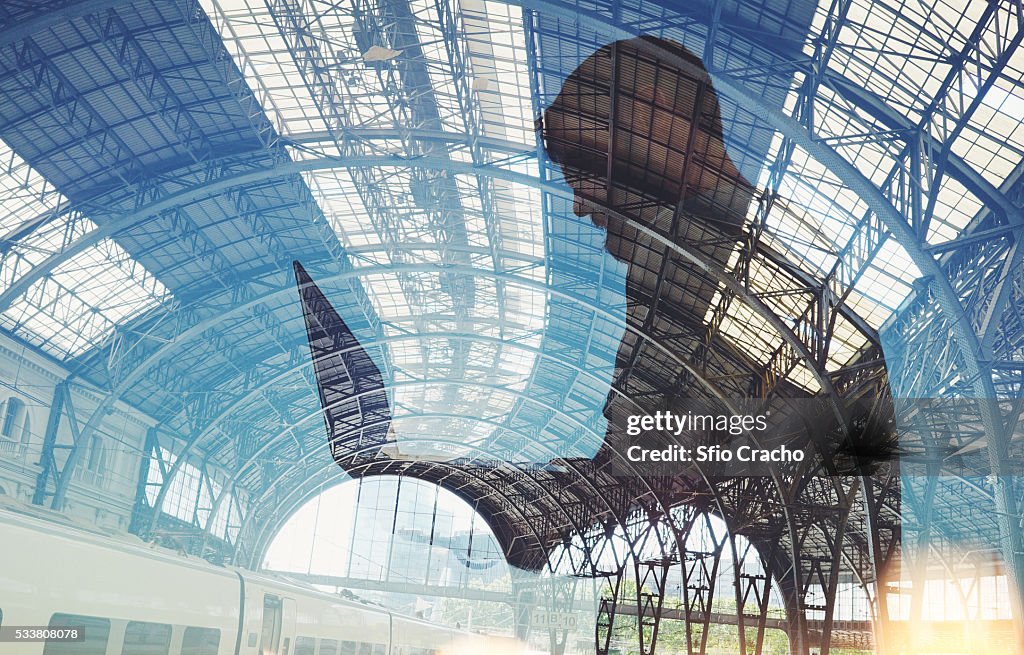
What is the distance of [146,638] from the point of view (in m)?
11.7

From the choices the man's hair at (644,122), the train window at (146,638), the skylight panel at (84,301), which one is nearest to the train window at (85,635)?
the train window at (146,638)

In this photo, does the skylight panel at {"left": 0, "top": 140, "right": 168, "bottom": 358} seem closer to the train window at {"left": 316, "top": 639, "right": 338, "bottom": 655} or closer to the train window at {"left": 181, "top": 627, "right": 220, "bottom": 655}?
the train window at {"left": 316, "top": 639, "right": 338, "bottom": 655}

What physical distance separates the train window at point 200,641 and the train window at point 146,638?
70 cm

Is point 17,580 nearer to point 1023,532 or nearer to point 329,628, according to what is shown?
point 329,628

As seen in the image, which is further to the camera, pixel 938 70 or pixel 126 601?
pixel 938 70

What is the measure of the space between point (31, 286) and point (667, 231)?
24.2m

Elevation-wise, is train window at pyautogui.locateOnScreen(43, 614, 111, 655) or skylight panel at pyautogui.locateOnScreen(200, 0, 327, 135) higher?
skylight panel at pyautogui.locateOnScreen(200, 0, 327, 135)

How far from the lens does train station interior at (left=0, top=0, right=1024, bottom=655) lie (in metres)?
17.2

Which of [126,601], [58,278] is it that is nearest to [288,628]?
[126,601]

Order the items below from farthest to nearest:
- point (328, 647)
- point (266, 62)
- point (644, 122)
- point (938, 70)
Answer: point (266, 62) < point (644, 122) < point (328, 647) < point (938, 70)

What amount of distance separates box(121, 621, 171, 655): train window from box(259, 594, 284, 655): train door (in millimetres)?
4933

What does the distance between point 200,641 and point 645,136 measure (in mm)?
17126

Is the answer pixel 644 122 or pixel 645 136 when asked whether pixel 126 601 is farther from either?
pixel 645 136

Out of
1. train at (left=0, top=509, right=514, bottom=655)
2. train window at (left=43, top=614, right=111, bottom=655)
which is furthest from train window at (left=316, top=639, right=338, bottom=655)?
train window at (left=43, top=614, right=111, bottom=655)
